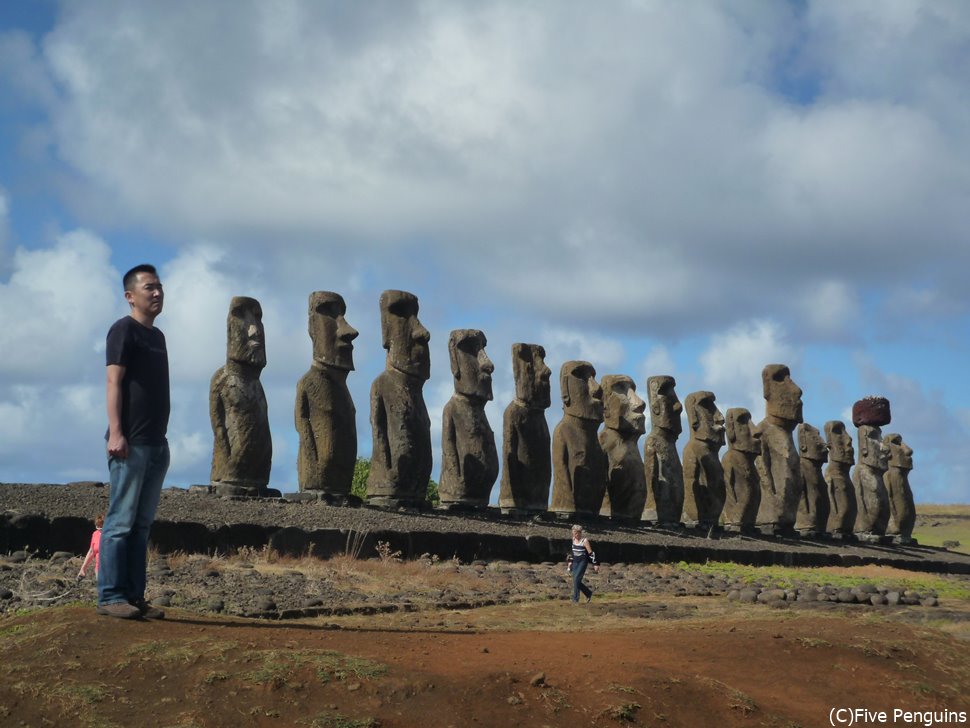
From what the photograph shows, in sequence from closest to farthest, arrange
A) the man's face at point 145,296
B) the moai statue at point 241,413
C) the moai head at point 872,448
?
the man's face at point 145,296
the moai statue at point 241,413
the moai head at point 872,448

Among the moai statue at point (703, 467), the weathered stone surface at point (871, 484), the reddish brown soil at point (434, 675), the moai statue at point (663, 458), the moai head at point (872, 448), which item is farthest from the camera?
the moai head at point (872, 448)

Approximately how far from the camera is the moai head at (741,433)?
2838cm

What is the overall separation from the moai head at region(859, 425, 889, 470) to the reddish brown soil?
26048 mm

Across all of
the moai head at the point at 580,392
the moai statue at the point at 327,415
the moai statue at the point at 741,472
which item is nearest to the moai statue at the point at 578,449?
the moai head at the point at 580,392

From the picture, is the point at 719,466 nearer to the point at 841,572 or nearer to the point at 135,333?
the point at 841,572

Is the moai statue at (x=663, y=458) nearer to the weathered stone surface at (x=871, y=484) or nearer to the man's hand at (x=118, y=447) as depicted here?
the weathered stone surface at (x=871, y=484)

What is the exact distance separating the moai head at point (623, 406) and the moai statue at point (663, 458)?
143 centimetres

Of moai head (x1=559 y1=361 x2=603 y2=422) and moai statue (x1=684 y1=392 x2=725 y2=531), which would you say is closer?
moai head (x1=559 y1=361 x2=603 y2=422)

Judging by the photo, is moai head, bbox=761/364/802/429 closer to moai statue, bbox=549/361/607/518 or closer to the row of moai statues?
the row of moai statues

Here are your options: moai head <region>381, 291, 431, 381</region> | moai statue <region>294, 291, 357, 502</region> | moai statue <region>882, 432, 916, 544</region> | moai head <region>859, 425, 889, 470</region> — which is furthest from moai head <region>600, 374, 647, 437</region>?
moai statue <region>882, 432, 916, 544</region>

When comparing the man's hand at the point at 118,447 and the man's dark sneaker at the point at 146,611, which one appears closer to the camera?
the man's hand at the point at 118,447

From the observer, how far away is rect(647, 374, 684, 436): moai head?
25.5 meters

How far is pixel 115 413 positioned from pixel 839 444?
28542 millimetres

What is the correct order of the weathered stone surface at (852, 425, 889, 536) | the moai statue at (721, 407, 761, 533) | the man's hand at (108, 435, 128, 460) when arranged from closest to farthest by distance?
1. the man's hand at (108, 435, 128, 460)
2. the moai statue at (721, 407, 761, 533)
3. the weathered stone surface at (852, 425, 889, 536)
